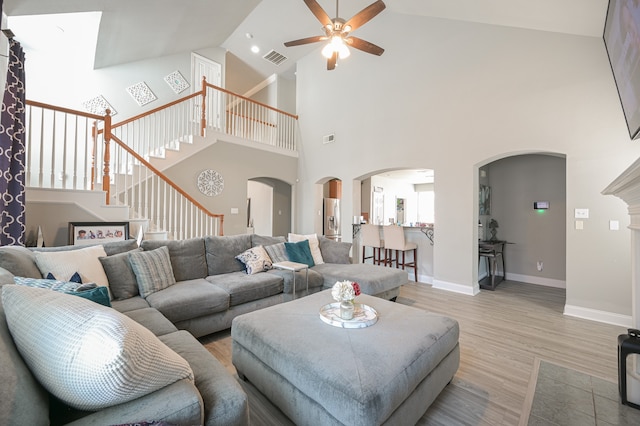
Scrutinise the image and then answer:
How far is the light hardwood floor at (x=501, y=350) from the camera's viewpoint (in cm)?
173

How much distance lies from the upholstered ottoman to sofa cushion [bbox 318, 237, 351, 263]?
83.5 inches

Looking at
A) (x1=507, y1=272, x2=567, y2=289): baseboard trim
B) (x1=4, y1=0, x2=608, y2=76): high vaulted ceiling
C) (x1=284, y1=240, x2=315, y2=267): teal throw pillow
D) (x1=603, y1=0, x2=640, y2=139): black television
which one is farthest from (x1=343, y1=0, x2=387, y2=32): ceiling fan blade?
(x1=507, y1=272, x2=567, y2=289): baseboard trim

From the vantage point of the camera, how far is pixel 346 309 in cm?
191

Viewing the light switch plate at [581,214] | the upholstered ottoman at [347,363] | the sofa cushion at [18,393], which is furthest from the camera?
the light switch plate at [581,214]

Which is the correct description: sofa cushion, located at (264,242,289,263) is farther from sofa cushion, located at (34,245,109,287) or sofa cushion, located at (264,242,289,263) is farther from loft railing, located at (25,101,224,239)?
sofa cushion, located at (34,245,109,287)

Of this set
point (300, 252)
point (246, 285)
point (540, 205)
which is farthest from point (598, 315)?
point (246, 285)

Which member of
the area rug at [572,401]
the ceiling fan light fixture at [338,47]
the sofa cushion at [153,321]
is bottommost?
the area rug at [572,401]

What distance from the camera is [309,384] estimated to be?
54.5 inches

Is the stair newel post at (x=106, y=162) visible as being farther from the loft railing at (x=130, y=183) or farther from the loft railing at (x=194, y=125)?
the loft railing at (x=194, y=125)

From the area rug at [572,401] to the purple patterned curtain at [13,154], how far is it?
4.88 meters

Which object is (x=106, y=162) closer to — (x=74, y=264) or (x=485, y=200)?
(x=74, y=264)

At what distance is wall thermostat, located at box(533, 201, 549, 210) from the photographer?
16.0 feet

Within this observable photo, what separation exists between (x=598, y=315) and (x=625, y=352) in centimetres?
201

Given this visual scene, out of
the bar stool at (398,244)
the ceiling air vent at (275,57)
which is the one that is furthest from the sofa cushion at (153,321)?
the ceiling air vent at (275,57)
